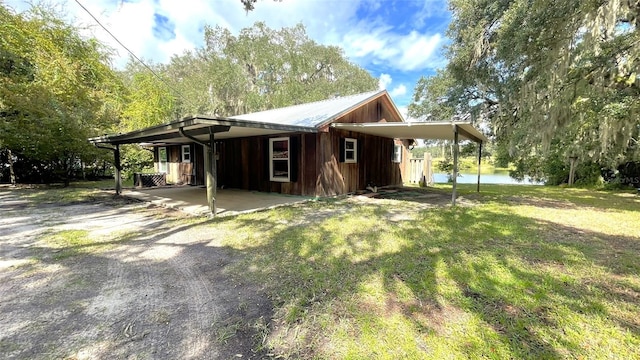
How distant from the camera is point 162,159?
14.1 meters

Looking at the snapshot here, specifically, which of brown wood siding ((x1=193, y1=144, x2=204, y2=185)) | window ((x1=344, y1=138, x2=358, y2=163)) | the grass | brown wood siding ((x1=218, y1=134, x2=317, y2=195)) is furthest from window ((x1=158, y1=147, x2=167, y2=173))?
the grass

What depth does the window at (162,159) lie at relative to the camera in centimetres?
1388

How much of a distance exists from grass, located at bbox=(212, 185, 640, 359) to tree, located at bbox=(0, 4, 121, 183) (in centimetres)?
962

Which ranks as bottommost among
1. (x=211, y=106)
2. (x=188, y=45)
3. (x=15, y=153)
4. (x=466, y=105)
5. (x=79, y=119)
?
(x=15, y=153)

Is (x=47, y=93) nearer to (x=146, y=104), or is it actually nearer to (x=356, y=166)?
(x=146, y=104)

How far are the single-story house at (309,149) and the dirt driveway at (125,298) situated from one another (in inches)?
82.5

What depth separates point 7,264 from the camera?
125 inches

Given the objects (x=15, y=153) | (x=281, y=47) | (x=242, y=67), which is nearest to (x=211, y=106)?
(x=242, y=67)

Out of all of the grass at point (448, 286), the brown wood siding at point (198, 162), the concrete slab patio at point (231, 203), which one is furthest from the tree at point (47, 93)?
the grass at point (448, 286)

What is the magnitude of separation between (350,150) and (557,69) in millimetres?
5526

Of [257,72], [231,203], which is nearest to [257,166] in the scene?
[231,203]

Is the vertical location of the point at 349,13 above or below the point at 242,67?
below

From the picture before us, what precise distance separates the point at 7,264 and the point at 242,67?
2452cm

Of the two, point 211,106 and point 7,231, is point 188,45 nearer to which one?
point 211,106
